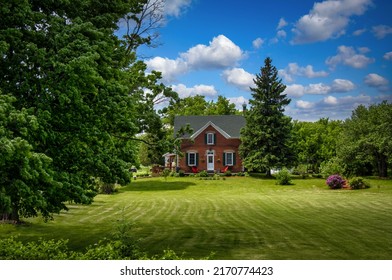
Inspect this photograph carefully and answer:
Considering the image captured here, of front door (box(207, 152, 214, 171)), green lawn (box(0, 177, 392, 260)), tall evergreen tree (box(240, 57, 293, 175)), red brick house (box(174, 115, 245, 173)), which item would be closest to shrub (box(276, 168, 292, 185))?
tall evergreen tree (box(240, 57, 293, 175))

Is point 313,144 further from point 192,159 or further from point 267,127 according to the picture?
point 192,159

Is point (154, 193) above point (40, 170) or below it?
below

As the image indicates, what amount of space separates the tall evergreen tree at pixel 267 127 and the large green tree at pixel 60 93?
34734 millimetres

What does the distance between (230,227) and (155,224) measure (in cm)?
364

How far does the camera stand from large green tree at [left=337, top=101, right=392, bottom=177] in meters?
38.0

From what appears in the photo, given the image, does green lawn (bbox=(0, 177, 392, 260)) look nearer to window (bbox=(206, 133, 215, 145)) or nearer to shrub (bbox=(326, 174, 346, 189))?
shrub (bbox=(326, 174, 346, 189))

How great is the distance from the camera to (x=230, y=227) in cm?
1797

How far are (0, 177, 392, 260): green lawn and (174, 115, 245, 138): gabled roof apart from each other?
21072 millimetres

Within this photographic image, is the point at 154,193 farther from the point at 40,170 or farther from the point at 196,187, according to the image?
the point at 40,170

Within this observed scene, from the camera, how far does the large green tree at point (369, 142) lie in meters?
38.0

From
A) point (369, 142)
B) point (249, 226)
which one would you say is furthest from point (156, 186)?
point (249, 226)

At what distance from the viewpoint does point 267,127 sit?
46.5 metres

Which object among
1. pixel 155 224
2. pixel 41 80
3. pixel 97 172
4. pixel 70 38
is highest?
pixel 70 38
